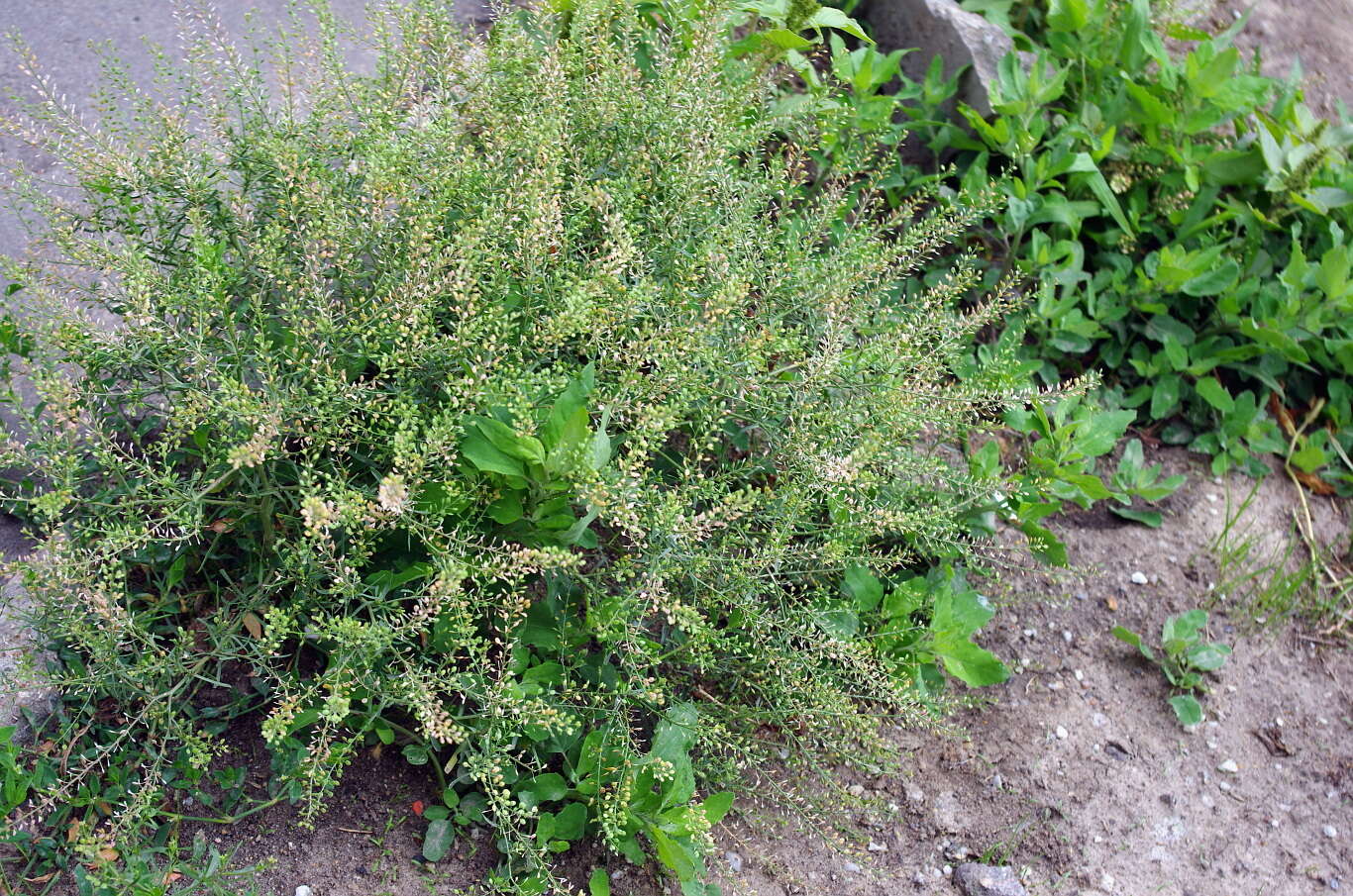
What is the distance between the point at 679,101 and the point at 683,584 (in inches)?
46.9

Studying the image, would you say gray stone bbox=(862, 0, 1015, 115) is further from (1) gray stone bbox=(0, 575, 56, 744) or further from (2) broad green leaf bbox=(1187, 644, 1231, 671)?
(1) gray stone bbox=(0, 575, 56, 744)

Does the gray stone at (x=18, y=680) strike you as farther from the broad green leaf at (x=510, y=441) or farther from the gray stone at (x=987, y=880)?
the gray stone at (x=987, y=880)

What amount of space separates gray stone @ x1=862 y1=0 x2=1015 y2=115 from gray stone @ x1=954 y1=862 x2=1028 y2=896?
2555 mm

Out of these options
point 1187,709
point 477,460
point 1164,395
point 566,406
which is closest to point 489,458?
point 477,460

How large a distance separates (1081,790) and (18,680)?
2.48 metres

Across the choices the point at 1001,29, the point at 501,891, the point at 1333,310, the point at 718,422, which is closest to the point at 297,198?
the point at 718,422

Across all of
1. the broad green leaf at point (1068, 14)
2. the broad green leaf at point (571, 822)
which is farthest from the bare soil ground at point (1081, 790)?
the broad green leaf at point (1068, 14)

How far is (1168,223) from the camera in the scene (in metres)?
4.07

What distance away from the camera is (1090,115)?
13.1 ft

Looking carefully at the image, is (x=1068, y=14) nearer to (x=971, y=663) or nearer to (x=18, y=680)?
(x=971, y=663)

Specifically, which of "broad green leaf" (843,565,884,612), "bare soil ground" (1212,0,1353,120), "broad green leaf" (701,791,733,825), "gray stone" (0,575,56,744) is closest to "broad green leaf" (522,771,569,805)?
"broad green leaf" (701,791,733,825)

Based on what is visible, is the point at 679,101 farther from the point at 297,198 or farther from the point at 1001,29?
the point at 1001,29

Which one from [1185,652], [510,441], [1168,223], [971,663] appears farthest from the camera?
[1168,223]

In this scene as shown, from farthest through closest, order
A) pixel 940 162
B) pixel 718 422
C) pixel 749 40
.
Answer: pixel 940 162 → pixel 749 40 → pixel 718 422
